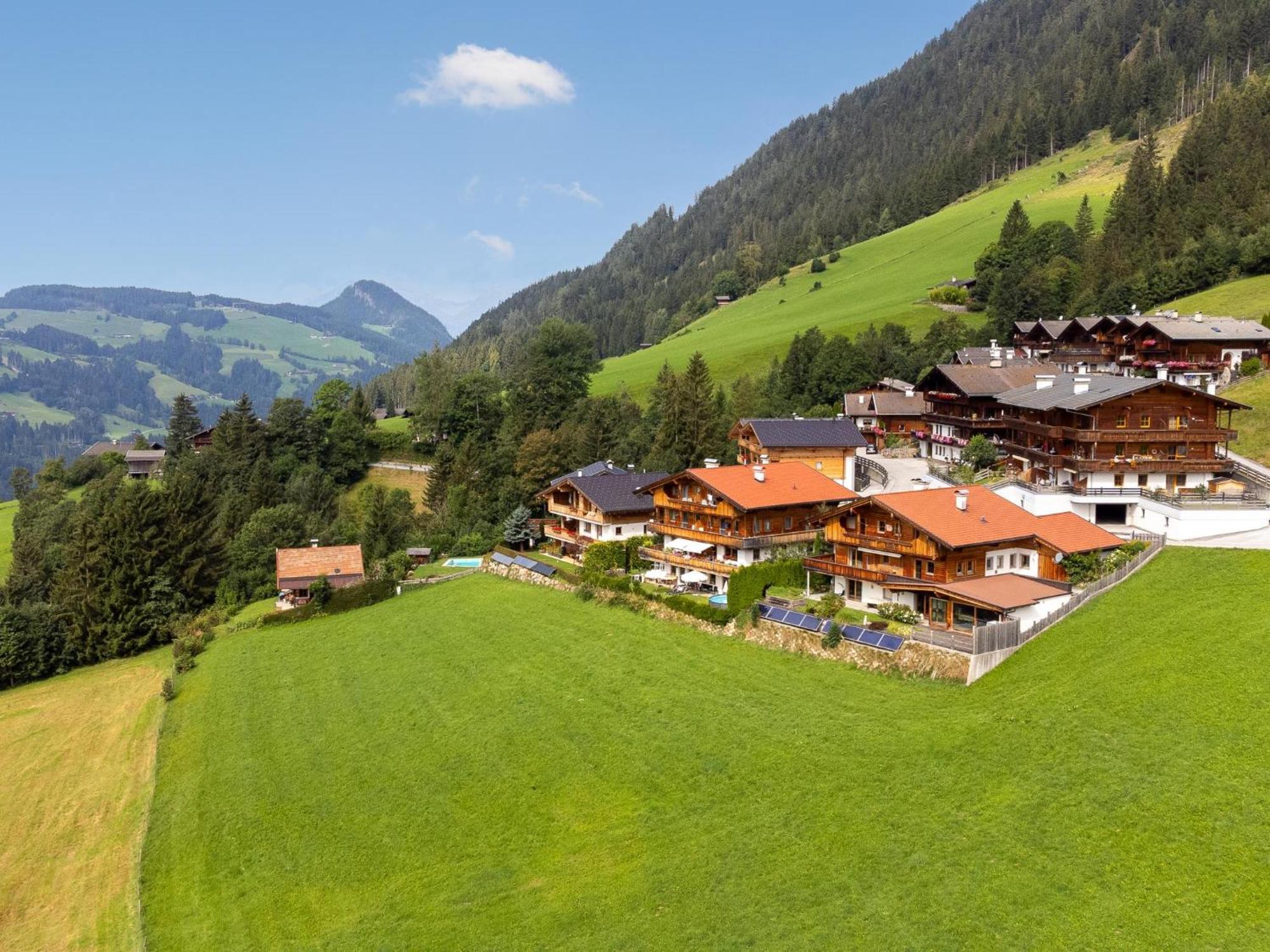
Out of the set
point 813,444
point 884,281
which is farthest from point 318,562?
point 884,281

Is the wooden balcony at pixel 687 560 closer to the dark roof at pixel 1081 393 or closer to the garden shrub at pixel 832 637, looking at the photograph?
the garden shrub at pixel 832 637

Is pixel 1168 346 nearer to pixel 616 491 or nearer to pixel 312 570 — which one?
pixel 616 491

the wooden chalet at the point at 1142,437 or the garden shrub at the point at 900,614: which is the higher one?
the wooden chalet at the point at 1142,437

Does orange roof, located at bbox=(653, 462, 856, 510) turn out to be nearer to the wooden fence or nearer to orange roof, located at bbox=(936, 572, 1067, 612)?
orange roof, located at bbox=(936, 572, 1067, 612)

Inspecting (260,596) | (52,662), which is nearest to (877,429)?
(260,596)

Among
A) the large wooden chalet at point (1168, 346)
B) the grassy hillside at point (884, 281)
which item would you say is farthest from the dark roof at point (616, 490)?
the grassy hillside at point (884, 281)

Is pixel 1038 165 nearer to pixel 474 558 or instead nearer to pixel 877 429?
pixel 877 429
